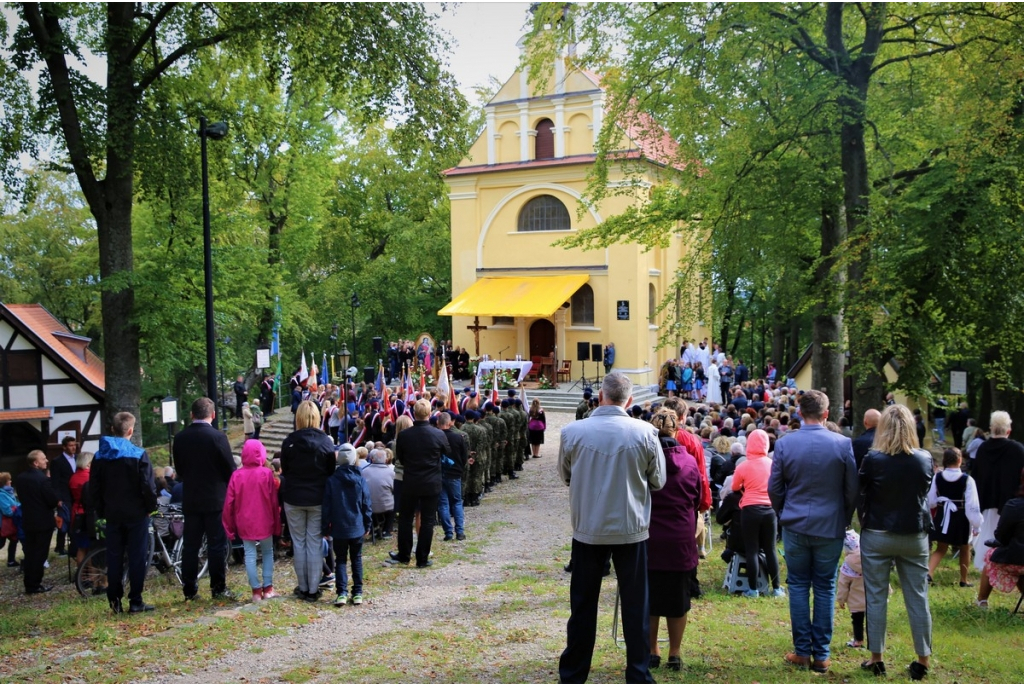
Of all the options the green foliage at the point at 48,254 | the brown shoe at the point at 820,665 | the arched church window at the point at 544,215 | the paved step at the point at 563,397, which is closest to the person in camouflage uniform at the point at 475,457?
the brown shoe at the point at 820,665

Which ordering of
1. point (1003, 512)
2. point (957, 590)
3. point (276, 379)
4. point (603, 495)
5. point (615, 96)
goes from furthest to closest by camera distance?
point (276, 379)
point (615, 96)
point (957, 590)
point (1003, 512)
point (603, 495)

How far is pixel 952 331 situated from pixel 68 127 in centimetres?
1416

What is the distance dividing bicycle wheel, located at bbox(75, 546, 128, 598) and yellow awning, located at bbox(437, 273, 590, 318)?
2303 centimetres

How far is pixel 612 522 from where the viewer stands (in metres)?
4.92

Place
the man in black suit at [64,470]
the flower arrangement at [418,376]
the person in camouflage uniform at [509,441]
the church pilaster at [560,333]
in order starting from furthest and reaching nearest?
1. the church pilaster at [560,333]
2. the flower arrangement at [418,376]
3. the person in camouflage uniform at [509,441]
4. the man in black suit at [64,470]

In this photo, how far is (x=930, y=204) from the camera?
43.8 ft

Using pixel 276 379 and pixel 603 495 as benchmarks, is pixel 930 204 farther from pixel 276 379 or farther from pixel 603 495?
pixel 276 379

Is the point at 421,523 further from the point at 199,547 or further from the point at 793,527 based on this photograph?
the point at 793,527

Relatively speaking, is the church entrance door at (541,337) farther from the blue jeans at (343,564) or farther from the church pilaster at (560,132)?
the blue jeans at (343,564)

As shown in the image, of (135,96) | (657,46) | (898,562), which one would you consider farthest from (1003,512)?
(135,96)

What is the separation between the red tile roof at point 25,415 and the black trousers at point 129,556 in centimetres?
1933

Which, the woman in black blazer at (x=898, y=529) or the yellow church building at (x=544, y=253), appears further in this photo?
the yellow church building at (x=544, y=253)

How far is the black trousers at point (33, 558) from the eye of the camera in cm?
1031

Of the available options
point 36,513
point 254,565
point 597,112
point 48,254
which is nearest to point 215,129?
point 36,513
